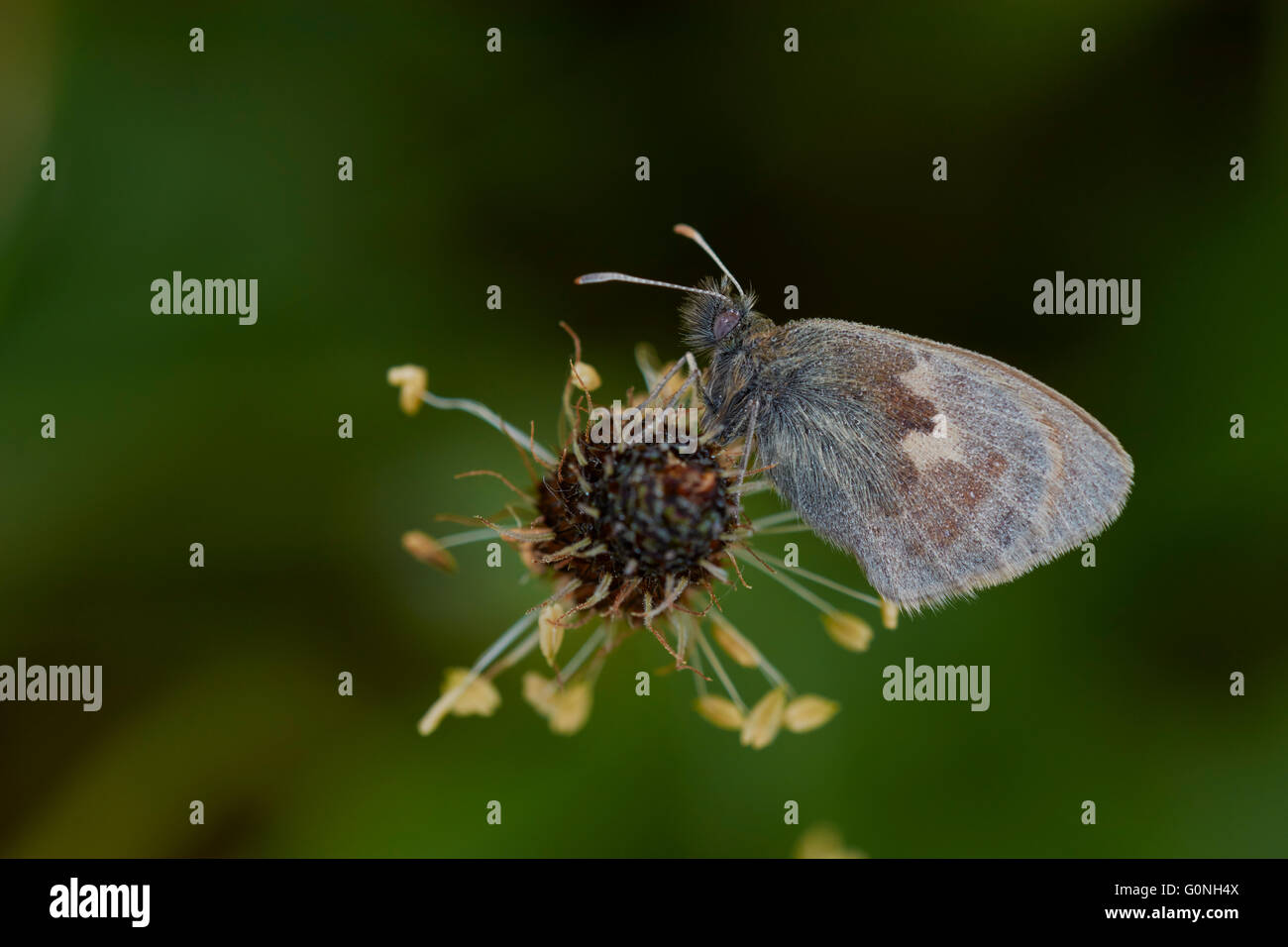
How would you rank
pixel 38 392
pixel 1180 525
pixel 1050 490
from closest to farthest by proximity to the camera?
pixel 1050 490 < pixel 38 392 < pixel 1180 525

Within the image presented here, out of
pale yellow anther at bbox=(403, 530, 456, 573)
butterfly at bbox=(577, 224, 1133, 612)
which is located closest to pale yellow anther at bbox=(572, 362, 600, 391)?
butterfly at bbox=(577, 224, 1133, 612)

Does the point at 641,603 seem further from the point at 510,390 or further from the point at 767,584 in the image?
the point at 510,390

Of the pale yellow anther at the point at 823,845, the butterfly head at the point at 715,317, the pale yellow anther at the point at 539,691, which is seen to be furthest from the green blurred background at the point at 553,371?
the butterfly head at the point at 715,317

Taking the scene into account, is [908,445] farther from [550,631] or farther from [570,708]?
[570,708]

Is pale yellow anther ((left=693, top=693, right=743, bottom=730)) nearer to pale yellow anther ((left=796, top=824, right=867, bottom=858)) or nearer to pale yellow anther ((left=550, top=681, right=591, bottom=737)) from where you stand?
pale yellow anther ((left=550, top=681, right=591, bottom=737))

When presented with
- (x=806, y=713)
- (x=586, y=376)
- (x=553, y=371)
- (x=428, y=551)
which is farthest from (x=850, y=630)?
(x=553, y=371)

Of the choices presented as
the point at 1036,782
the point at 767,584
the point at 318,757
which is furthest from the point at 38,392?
the point at 1036,782

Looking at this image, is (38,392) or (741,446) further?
(38,392)

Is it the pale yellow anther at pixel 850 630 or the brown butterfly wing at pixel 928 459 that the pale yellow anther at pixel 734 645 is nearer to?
the pale yellow anther at pixel 850 630
